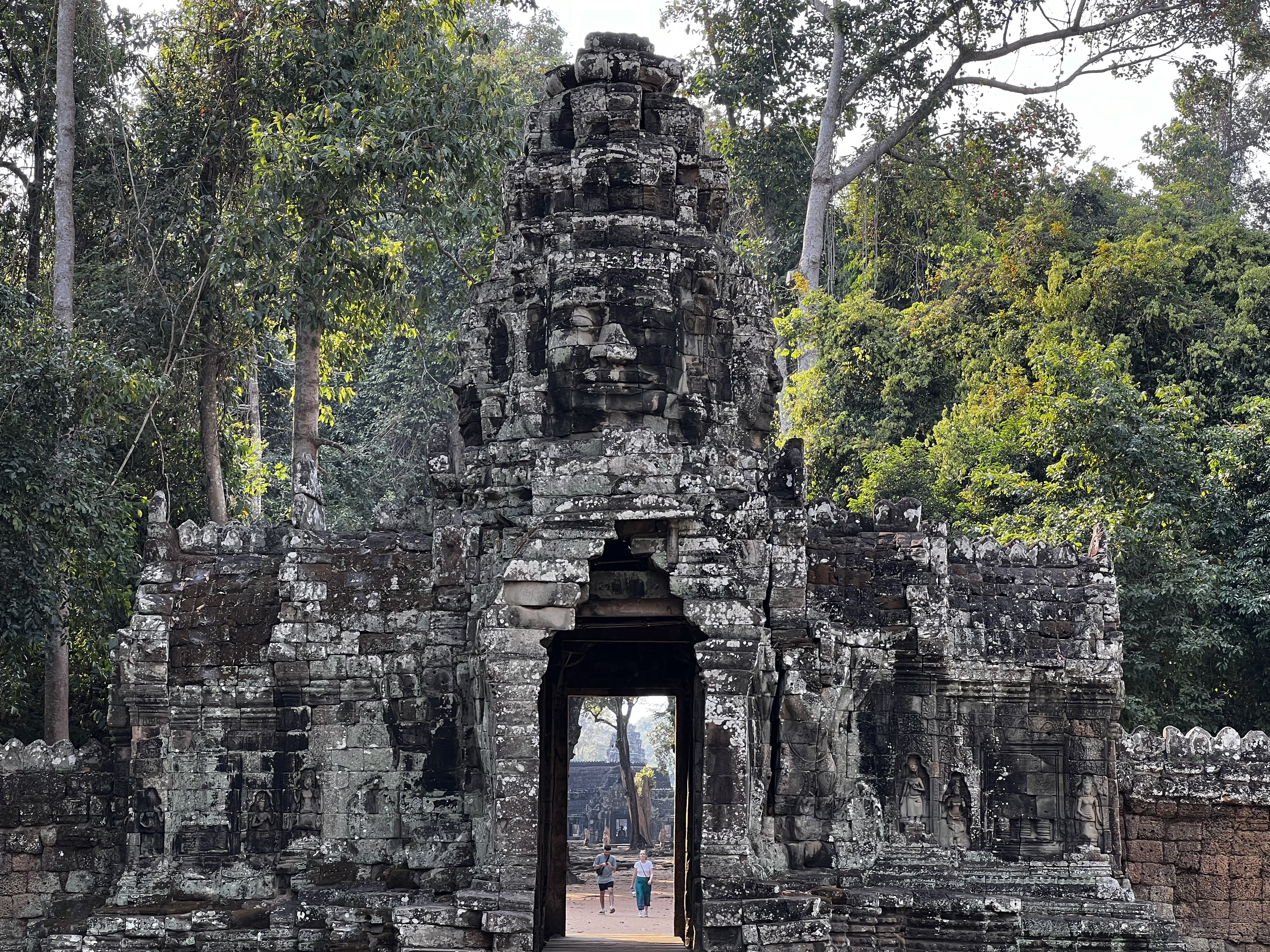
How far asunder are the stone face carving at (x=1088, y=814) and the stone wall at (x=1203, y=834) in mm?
659

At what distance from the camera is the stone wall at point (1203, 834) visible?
1144 cm

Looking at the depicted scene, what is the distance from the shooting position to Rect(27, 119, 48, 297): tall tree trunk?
16984 millimetres

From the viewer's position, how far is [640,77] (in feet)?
34.7

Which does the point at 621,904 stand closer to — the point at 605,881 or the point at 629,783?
the point at 605,881

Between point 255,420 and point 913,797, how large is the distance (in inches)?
597

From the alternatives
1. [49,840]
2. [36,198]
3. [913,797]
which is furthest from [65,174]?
[913,797]

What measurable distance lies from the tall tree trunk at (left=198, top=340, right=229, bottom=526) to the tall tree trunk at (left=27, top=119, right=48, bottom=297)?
1996mm

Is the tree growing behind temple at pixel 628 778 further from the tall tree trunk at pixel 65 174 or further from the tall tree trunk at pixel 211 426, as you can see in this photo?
the tall tree trunk at pixel 65 174

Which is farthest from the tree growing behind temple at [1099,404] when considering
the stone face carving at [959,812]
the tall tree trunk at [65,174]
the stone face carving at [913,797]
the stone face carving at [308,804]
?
the tall tree trunk at [65,174]

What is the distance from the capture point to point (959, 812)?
10750 mm

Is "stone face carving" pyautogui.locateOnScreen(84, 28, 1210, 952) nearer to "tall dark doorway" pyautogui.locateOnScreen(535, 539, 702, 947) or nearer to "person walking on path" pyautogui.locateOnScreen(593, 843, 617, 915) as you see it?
"tall dark doorway" pyautogui.locateOnScreen(535, 539, 702, 947)

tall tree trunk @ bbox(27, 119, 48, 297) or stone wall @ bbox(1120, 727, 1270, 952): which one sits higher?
tall tree trunk @ bbox(27, 119, 48, 297)

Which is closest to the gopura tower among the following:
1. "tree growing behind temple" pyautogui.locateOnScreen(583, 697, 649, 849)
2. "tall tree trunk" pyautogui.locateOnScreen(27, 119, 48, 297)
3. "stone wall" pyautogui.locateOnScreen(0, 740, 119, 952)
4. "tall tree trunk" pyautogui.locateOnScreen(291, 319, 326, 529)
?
"stone wall" pyautogui.locateOnScreen(0, 740, 119, 952)

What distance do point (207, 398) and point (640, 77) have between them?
8293mm
